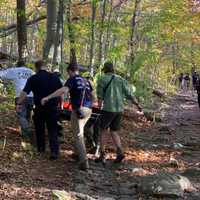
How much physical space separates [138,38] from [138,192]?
1619 cm

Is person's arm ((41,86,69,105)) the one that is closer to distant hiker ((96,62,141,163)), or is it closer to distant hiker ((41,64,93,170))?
distant hiker ((41,64,93,170))

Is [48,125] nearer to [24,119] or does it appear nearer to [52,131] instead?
[52,131]

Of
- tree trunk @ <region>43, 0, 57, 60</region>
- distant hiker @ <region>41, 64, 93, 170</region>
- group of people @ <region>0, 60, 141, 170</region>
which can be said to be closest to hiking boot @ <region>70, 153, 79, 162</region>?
group of people @ <region>0, 60, 141, 170</region>

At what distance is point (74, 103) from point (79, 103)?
4.4 inches

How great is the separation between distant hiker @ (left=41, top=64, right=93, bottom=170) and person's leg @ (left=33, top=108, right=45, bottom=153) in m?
0.50

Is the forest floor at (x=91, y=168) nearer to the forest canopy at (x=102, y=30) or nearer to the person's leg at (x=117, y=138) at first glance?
the person's leg at (x=117, y=138)

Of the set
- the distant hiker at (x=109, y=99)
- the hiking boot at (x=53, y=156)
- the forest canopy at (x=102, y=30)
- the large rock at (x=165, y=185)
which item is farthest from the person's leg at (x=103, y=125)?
the forest canopy at (x=102, y=30)

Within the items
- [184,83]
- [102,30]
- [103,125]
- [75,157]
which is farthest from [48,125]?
[184,83]

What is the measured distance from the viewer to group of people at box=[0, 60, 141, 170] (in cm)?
970

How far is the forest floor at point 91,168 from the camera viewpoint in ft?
26.1

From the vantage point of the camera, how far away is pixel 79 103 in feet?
31.8

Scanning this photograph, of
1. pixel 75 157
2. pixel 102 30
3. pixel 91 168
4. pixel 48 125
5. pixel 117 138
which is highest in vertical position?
pixel 102 30

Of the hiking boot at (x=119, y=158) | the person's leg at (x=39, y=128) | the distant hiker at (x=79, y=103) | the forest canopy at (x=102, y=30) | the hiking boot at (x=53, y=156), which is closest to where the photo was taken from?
the distant hiker at (x=79, y=103)

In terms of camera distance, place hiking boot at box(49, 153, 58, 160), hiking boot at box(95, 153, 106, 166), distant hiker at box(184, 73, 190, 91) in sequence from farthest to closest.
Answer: distant hiker at box(184, 73, 190, 91) → hiking boot at box(95, 153, 106, 166) → hiking boot at box(49, 153, 58, 160)
